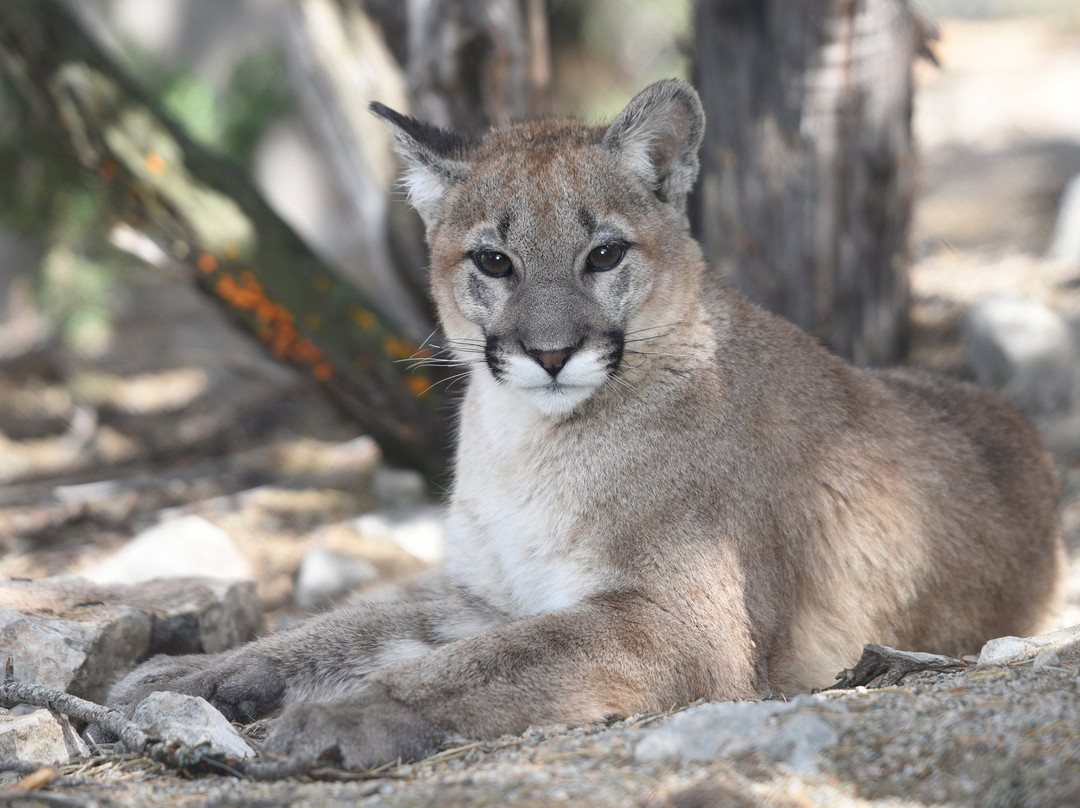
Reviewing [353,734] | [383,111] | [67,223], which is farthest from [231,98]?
[353,734]

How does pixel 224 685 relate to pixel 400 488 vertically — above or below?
above

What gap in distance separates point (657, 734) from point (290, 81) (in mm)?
12336

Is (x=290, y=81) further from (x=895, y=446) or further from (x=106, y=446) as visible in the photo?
(x=895, y=446)

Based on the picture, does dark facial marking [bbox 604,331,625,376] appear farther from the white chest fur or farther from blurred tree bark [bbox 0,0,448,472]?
blurred tree bark [bbox 0,0,448,472]

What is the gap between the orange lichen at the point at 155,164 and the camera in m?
6.63

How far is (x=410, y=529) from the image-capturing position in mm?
7172

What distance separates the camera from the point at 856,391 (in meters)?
4.59

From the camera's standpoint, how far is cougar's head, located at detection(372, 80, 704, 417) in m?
4.05

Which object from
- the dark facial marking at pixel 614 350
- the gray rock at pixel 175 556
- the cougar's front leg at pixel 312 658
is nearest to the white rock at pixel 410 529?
the gray rock at pixel 175 556

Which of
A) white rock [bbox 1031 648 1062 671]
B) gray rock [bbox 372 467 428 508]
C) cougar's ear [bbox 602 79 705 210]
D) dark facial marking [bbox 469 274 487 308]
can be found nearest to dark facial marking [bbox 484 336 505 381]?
dark facial marking [bbox 469 274 487 308]

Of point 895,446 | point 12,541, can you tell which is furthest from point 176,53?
point 895,446

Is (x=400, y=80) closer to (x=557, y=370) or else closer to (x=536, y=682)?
(x=557, y=370)

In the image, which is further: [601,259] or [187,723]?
[601,259]

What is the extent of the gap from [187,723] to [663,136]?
2744mm
